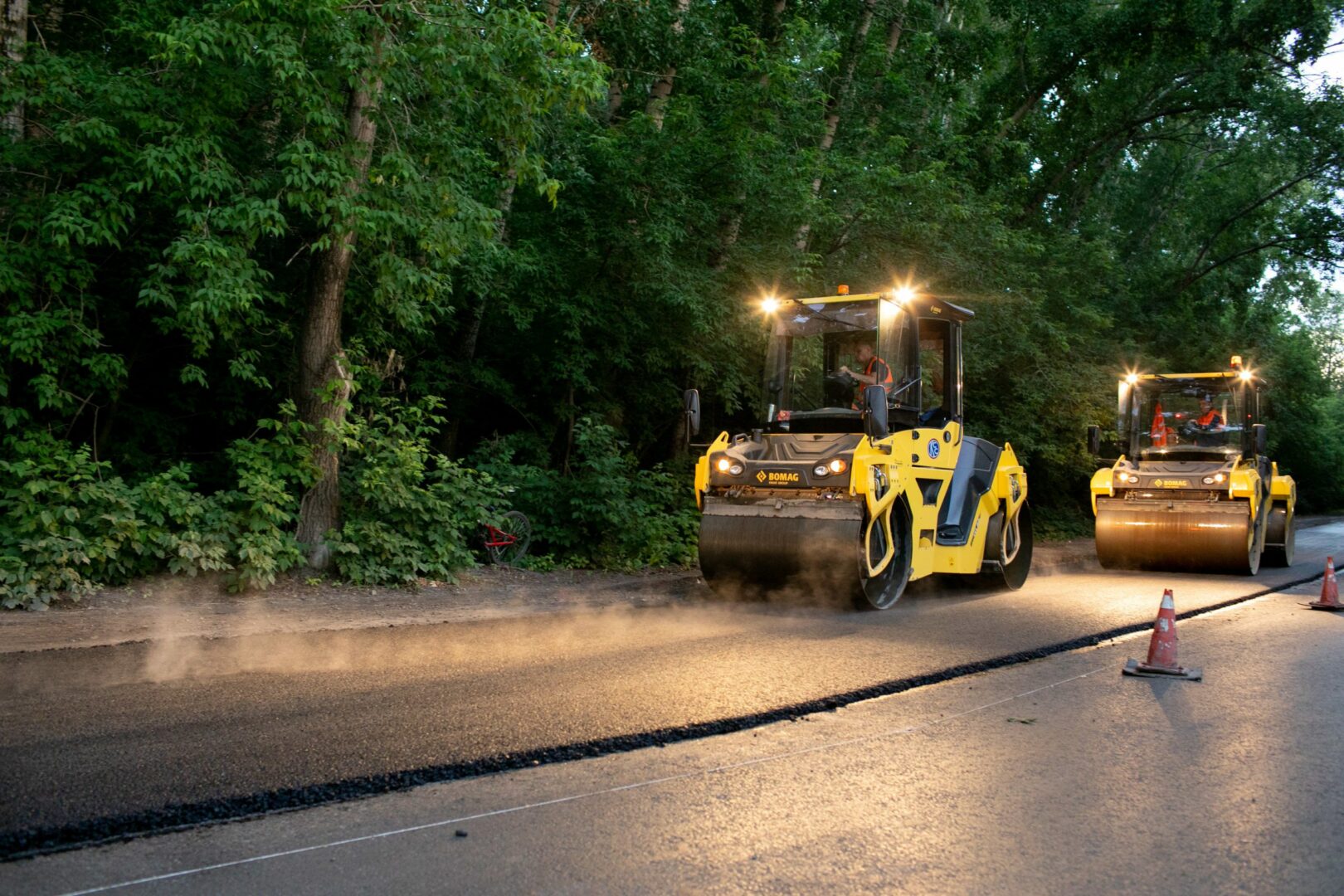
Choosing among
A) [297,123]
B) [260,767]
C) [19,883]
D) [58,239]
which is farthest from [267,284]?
[19,883]

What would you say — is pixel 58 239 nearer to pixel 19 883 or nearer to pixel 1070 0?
pixel 19 883

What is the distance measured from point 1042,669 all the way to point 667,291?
8095 mm

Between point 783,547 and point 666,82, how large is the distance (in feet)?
34.3

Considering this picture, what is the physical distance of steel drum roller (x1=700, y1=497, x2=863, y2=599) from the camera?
921 cm

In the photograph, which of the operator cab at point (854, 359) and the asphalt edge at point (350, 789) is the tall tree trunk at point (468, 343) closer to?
the operator cab at point (854, 359)

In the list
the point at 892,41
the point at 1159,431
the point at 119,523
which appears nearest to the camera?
the point at 119,523

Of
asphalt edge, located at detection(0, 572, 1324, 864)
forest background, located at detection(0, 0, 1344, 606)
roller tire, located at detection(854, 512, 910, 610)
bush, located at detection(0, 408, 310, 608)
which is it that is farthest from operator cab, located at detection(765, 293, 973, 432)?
bush, located at detection(0, 408, 310, 608)

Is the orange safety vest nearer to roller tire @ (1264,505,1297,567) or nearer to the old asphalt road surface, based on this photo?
roller tire @ (1264,505,1297,567)

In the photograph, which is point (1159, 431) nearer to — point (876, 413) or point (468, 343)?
point (876, 413)

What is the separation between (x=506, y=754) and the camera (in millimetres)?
4777

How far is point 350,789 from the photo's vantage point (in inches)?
169

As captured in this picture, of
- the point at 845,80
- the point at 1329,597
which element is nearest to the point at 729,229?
the point at 845,80

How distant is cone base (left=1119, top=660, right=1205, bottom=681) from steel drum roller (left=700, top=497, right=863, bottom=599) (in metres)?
2.63

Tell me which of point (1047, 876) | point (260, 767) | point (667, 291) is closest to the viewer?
point (1047, 876)
